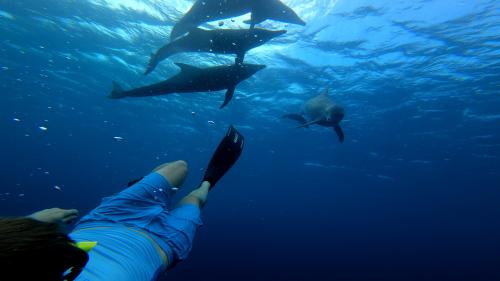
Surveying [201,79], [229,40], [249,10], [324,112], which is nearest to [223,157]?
[201,79]

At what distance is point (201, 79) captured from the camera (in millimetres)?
7508

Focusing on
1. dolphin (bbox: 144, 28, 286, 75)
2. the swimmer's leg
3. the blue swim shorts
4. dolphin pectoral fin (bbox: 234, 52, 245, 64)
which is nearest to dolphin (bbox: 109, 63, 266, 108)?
dolphin pectoral fin (bbox: 234, 52, 245, 64)

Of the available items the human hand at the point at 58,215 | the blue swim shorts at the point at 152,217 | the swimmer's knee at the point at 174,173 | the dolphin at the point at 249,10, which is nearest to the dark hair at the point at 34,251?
the blue swim shorts at the point at 152,217

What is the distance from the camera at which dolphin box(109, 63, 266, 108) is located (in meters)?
7.32

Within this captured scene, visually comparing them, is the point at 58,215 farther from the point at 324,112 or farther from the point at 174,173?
the point at 324,112

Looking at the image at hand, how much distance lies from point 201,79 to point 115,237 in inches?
197

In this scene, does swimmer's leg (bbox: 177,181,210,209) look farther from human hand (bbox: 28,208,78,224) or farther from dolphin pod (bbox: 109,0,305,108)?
dolphin pod (bbox: 109,0,305,108)

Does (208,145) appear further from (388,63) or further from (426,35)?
(426,35)

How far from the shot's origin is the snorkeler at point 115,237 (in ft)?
4.66

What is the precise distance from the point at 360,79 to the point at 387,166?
2211 cm

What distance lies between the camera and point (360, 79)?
17719 millimetres

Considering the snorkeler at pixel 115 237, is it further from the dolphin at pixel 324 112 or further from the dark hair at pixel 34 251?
the dolphin at pixel 324 112

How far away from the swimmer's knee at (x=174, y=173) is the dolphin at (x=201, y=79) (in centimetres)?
285

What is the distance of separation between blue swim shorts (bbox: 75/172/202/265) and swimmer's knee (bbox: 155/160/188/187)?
28 centimetres
